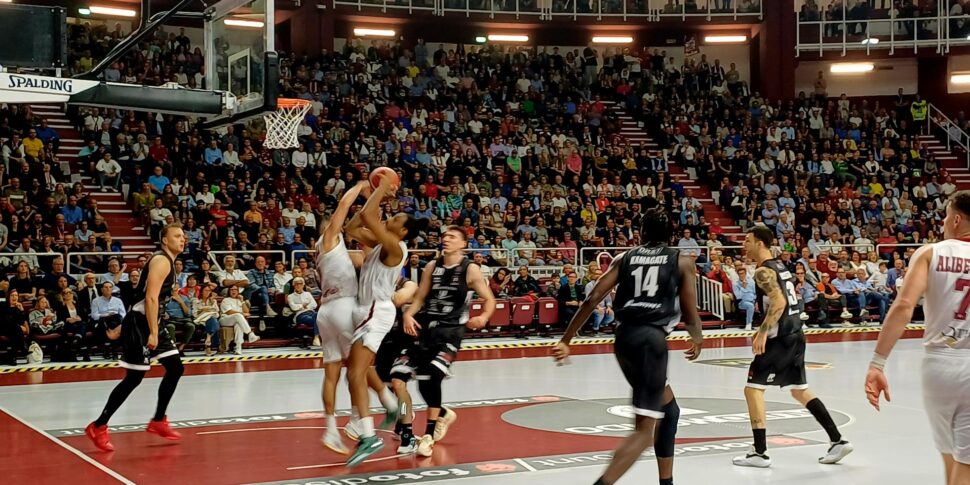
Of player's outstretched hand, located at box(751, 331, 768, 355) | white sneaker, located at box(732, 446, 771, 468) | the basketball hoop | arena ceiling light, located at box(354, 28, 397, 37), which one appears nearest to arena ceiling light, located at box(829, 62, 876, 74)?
arena ceiling light, located at box(354, 28, 397, 37)

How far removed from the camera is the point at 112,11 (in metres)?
27.2

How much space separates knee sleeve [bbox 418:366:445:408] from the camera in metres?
8.20

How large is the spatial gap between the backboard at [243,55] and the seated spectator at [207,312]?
4.94m

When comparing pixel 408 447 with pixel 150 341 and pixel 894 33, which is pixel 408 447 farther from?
pixel 894 33

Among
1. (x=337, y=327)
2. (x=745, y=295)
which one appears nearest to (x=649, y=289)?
(x=337, y=327)

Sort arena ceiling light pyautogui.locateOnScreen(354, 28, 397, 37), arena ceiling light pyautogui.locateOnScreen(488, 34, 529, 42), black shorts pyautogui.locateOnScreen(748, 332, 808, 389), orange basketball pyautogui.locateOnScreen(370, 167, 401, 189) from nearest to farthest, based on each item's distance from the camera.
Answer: orange basketball pyautogui.locateOnScreen(370, 167, 401, 189), black shorts pyautogui.locateOnScreen(748, 332, 808, 389), arena ceiling light pyautogui.locateOnScreen(354, 28, 397, 37), arena ceiling light pyautogui.locateOnScreen(488, 34, 529, 42)

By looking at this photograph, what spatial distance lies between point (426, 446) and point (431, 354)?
73cm

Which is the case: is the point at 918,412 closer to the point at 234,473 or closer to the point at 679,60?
the point at 234,473

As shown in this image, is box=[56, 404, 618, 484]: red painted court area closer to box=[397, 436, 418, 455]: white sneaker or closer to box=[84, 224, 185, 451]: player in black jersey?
box=[397, 436, 418, 455]: white sneaker

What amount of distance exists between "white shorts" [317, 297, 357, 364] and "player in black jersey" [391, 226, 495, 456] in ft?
1.63

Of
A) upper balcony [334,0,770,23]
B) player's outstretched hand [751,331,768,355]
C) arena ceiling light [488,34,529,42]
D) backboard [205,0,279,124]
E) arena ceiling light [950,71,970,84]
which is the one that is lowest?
player's outstretched hand [751,331,768,355]

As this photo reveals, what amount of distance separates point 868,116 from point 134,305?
27.8 metres

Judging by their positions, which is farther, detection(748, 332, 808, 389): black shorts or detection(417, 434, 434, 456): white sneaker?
detection(417, 434, 434, 456): white sneaker

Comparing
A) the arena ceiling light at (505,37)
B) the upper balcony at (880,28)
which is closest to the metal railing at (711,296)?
the arena ceiling light at (505,37)
